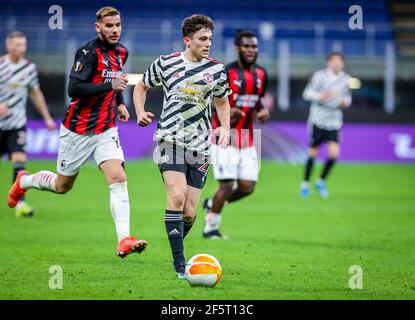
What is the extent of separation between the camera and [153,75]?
7.75 meters

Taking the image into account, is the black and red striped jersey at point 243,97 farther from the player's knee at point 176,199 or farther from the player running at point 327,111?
the player running at point 327,111

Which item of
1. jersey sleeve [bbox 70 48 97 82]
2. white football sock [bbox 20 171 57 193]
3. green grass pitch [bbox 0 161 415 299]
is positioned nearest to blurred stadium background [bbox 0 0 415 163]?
green grass pitch [bbox 0 161 415 299]

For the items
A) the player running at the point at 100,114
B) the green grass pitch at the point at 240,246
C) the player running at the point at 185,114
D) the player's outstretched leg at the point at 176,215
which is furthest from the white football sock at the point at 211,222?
the player's outstretched leg at the point at 176,215

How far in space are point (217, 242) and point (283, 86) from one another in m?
14.3

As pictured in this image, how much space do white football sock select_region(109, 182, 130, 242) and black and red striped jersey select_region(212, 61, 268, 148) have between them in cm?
323

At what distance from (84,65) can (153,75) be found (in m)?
0.81

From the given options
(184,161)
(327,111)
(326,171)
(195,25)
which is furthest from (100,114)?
(327,111)

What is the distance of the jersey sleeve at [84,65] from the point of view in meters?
8.09

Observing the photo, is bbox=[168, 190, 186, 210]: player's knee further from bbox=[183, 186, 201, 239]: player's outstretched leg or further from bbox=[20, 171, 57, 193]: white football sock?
bbox=[20, 171, 57, 193]: white football sock

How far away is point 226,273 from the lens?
7.96 m

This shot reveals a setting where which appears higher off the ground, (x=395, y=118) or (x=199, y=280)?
(x=395, y=118)
